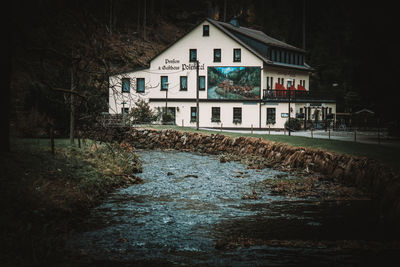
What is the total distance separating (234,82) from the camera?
1970 inches

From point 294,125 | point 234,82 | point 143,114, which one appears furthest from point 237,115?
point 143,114

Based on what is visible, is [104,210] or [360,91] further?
[360,91]

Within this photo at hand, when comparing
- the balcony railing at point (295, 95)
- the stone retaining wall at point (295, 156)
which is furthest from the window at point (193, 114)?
the stone retaining wall at point (295, 156)

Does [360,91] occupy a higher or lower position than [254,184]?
higher

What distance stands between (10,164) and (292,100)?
134 feet

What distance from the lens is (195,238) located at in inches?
420

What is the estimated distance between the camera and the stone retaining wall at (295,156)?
14.9 meters

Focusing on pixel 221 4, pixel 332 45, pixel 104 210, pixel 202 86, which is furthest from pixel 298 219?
pixel 221 4

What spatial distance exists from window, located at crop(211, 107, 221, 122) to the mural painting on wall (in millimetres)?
1393

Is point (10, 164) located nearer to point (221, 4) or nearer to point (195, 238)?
point (195, 238)

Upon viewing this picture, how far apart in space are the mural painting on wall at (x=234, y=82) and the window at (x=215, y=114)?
1.39 m

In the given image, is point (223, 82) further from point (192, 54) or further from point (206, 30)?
point (206, 30)

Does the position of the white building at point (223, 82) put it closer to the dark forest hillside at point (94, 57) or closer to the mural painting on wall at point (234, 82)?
the mural painting on wall at point (234, 82)

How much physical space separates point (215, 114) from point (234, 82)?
4295 mm
